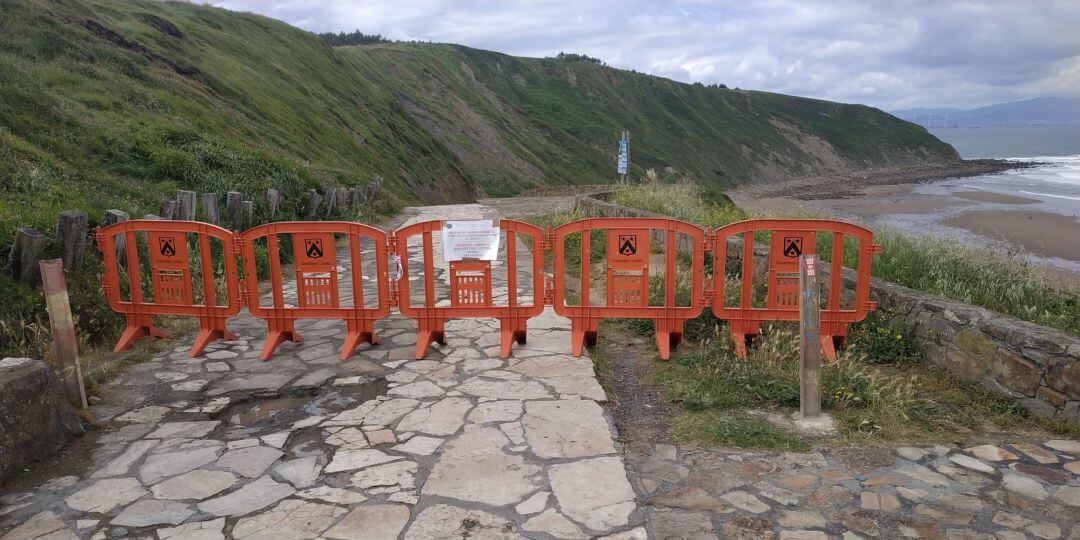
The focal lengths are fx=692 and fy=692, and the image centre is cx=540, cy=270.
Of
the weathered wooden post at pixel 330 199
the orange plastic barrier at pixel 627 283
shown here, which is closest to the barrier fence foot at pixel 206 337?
the orange plastic barrier at pixel 627 283

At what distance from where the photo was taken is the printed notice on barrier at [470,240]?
6215 millimetres

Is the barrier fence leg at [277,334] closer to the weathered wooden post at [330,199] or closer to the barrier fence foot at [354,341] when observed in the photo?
the barrier fence foot at [354,341]

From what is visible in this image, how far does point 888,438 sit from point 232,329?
19.3ft

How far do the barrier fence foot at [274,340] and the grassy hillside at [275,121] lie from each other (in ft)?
6.47

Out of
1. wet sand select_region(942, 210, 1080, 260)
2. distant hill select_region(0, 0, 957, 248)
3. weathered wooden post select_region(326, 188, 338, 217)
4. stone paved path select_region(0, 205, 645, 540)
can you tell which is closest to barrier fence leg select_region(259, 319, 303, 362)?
stone paved path select_region(0, 205, 645, 540)

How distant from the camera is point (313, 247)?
245 inches

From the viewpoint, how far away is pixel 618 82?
290 ft

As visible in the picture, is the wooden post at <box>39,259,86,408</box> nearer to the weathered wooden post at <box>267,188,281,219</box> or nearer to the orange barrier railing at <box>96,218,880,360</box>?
the orange barrier railing at <box>96,218,880,360</box>

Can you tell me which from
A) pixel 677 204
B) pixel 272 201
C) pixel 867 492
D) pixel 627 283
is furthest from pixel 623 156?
pixel 867 492

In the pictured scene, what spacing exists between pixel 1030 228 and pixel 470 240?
2772 cm

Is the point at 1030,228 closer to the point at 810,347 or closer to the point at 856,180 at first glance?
the point at 810,347

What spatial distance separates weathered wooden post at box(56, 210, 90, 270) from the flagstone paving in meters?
1.97

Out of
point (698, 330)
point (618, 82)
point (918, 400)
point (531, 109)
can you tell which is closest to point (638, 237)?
point (698, 330)

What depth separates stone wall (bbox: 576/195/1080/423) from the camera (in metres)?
4.54
